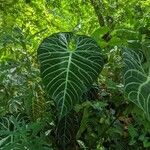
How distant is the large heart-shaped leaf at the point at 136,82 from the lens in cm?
100

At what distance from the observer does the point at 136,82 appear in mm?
1055

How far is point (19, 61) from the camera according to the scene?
53.2 inches

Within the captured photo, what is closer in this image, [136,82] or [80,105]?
[136,82]

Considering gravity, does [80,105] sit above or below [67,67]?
below

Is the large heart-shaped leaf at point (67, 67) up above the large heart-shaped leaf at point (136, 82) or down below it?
above

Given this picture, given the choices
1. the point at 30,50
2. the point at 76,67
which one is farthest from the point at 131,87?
the point at 30,50

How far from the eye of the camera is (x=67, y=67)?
3.76 feet

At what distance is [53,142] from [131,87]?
14.3 inches

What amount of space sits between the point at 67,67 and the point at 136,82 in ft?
0.66

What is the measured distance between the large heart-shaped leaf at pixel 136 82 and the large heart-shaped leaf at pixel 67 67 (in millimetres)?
107

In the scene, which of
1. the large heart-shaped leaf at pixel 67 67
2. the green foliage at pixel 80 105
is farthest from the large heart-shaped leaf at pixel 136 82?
the large heart-shaped leaf at pixel 67 67

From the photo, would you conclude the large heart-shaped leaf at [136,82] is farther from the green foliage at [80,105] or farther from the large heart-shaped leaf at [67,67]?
the large heart-shaped leaf at [67,67]

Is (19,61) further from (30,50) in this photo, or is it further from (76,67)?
(76,67)

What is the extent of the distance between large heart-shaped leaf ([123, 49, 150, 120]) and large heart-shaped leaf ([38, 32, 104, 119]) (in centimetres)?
11
